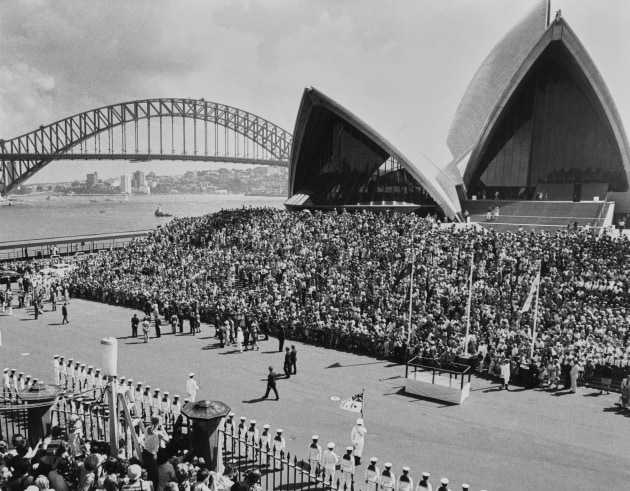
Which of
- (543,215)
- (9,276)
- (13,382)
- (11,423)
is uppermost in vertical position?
(543,215)

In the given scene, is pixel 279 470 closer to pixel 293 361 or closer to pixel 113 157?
pixel 293 361

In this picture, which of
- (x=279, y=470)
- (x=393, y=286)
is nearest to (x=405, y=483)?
(x=279, y=470)

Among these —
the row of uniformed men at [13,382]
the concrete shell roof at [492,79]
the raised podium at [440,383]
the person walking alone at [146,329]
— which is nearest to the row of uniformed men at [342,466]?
the raised podium at [440,383]

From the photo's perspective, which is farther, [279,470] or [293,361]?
[293,361]

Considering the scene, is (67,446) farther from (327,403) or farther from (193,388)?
(327,403)

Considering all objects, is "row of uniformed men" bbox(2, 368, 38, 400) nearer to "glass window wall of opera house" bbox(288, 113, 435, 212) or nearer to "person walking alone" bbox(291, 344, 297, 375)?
"person walking alone" bbox(291, 344, 297, 375)

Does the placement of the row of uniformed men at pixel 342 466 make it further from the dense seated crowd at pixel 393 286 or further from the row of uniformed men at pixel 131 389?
the dense seated crowd at pixel 393 286
